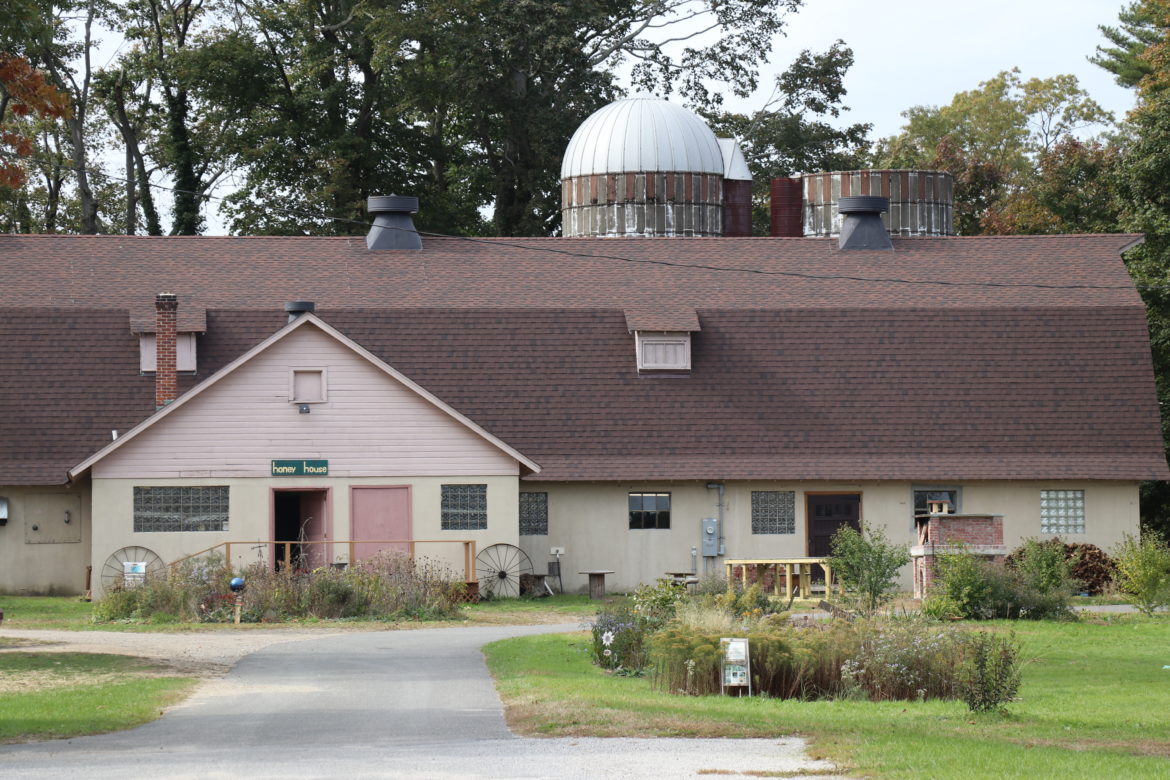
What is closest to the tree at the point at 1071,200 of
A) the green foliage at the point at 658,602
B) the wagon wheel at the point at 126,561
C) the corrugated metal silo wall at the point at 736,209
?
the corrugated metal silo wall at the point at 736,209

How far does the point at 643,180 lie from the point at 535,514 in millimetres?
14825

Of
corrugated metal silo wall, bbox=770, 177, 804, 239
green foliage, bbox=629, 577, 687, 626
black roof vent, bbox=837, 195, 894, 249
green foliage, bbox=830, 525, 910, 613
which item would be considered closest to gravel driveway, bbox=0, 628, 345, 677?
green foliage, bbox=629, 577, 687, 626

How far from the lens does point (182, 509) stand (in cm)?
3584

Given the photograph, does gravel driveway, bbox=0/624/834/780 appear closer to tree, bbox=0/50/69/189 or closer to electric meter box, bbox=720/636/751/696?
electric meter box, bbox=720/636/751/696

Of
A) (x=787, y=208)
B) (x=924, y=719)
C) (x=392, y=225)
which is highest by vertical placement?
(x=787, y=208)

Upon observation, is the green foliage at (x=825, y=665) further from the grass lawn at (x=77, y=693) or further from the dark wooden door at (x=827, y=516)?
the dark wooden door at (x=827, y=516)

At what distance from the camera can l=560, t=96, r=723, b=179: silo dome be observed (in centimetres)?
5022

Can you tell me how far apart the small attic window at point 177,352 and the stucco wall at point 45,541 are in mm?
3299

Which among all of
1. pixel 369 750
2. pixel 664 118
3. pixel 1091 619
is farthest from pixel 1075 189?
pixel 369 750

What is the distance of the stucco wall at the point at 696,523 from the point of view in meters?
38.4

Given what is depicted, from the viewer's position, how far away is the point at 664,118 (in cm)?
5112

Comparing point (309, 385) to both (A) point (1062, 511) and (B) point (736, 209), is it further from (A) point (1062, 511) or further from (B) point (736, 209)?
(B) point (736, 209)

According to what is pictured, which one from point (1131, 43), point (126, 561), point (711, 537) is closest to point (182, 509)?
point (126, 561)

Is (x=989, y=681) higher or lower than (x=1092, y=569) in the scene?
lower
